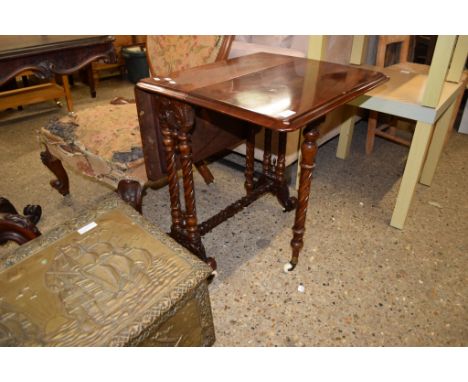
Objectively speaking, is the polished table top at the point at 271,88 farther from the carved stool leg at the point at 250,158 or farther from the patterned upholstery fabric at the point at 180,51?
the carved stool leg at the point at 250,158

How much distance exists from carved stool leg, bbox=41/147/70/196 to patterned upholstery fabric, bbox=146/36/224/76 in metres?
0.76

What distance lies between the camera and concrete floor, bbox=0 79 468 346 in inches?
57.8

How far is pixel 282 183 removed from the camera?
2037 millimetres

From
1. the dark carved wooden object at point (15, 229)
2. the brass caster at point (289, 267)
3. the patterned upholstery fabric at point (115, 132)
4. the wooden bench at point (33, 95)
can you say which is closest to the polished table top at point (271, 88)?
the patterned upholstery fabric at point (115, 132)

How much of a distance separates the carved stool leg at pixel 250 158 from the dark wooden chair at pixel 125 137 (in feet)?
0.25

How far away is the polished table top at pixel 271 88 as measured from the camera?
111 centimetres

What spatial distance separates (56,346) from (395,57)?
272 centimetres

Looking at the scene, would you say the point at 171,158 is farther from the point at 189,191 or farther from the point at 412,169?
the point at 412,169

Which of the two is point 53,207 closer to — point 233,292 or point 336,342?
point 233,292

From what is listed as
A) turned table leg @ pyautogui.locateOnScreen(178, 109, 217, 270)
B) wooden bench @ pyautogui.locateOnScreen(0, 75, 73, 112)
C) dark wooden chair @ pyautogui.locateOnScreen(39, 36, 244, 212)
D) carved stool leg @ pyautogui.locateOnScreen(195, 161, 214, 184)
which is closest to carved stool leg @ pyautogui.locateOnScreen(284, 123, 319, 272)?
turned table leg @ pyautogui.locateOnScreen(178, 109, 217, 270)

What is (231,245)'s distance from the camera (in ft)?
6.24

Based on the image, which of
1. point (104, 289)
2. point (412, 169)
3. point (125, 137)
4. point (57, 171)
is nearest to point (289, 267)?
point (412, 169)

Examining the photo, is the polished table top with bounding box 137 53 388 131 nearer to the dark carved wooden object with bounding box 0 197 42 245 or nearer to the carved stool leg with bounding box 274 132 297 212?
the carved stool leg with bounding box 274 132 297 212
